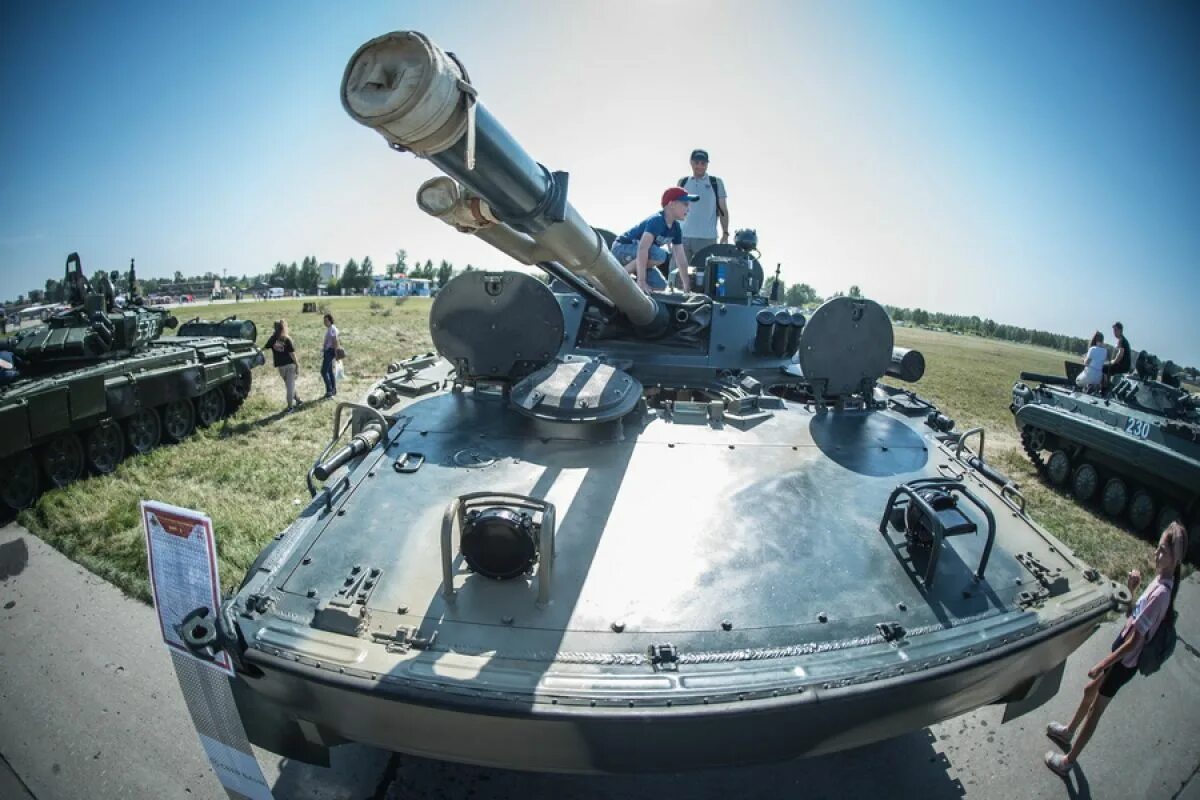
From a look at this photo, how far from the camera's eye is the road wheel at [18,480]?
24.2ft

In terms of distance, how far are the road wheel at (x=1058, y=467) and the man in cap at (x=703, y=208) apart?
253 inches

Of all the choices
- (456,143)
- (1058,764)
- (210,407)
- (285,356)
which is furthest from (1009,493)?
(210,407)

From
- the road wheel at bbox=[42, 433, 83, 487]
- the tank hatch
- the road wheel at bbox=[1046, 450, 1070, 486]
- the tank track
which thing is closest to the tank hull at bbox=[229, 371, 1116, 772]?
the tank hatch

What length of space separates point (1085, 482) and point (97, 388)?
13900 mm

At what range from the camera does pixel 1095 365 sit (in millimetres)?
12633

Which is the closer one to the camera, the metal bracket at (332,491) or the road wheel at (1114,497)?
the metal bracket at (332,491)

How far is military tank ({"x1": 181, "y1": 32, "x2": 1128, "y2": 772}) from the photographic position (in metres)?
2.32

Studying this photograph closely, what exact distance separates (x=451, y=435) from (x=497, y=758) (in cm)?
209

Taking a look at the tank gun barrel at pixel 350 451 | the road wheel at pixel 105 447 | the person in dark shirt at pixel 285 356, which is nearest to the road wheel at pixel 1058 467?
the tank gun barrel at pixel 350 451

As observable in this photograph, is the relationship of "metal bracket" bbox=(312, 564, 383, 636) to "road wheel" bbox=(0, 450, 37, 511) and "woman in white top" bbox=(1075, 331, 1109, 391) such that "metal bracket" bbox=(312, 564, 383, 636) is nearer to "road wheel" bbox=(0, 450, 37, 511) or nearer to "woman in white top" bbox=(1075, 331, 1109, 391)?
"road wheel" bbox=(0, 450, 37, 511)

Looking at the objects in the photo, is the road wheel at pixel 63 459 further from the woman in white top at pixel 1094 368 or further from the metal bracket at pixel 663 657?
the woman in white top at pixel 1094 368

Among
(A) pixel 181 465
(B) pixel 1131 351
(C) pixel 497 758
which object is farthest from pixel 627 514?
(B) pixel 1131 351

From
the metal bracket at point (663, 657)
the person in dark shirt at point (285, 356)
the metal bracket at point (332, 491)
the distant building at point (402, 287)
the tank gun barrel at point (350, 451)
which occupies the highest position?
the tank gun barrel at point (350, 451)

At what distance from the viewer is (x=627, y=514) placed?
334 centimetres
